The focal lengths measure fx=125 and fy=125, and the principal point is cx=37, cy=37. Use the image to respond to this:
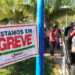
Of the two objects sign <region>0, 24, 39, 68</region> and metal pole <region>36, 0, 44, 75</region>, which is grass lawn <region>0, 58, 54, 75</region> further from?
sign <region>0, 24, 39, 68</region>

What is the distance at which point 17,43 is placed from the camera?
8.16ft

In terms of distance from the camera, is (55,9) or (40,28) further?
(55,9)

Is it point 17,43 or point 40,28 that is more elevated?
point 40,28

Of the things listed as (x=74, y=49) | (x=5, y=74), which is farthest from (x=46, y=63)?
(x=74, y=49)

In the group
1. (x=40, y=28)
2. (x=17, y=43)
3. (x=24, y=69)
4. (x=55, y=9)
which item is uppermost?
(x=55, y=9)

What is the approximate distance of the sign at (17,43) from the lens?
2.32m

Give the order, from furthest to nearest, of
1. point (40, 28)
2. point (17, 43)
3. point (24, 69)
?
point (24, 69) → point (40, 28) → point (17, 43)

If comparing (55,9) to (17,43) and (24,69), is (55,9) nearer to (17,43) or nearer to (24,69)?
(24,69)

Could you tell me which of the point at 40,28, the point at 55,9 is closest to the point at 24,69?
the point at 40,28

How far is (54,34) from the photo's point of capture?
6.05 m

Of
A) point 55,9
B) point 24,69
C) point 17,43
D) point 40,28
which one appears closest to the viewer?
point 17,43

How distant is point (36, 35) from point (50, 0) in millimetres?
7170

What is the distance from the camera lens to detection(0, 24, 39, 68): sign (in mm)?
2319

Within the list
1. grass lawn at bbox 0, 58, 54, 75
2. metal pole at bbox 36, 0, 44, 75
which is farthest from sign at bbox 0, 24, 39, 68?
grass lawn at bbox 0, 58, 54, 75
